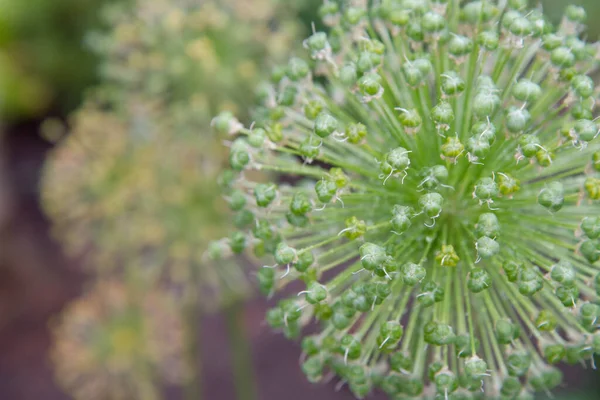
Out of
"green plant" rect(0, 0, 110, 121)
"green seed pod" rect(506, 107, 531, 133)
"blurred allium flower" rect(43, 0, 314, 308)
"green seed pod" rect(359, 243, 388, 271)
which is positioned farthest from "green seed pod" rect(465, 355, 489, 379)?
"green plant" rect(0, 0, 110, 121)

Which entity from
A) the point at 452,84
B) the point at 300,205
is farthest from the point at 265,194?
the point at 452,84

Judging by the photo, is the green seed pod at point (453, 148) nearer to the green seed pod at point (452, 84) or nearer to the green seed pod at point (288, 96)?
the green seed pod at point (452, 84)

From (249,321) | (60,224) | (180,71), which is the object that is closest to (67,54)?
(249,321)

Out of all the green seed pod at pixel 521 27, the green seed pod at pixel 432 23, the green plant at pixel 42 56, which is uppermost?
the green plant at pixel 42 56

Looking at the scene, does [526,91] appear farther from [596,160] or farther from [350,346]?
[350,346]

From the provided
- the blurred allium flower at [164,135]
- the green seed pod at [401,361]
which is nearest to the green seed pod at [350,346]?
the green seed pod at [401,361]
